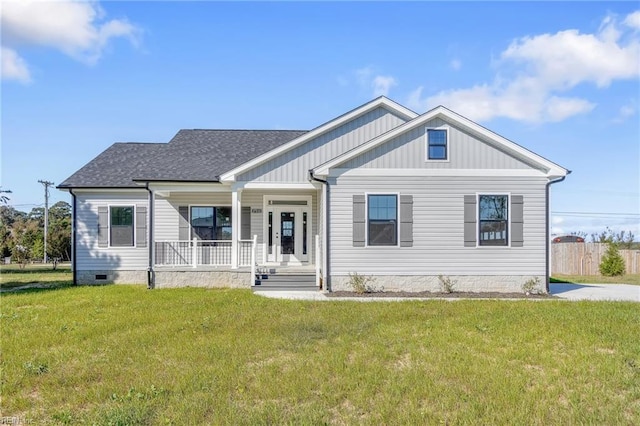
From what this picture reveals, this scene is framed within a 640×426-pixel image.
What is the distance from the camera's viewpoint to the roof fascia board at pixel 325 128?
13.7m

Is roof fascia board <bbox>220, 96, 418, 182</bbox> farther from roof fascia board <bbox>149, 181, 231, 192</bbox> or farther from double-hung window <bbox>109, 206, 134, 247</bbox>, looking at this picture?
double-hung window <bbox>109, 206, 134, 247</bbox>

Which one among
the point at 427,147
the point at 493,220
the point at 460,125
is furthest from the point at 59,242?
the point at 493,220

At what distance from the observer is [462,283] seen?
12523 mm

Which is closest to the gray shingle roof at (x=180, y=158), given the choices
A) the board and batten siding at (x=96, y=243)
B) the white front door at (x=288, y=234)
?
the board and batten siding at (x=96, y=243)

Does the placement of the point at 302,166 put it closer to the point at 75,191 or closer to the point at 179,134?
the point at 179,134

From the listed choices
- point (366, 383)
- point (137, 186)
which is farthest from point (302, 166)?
point (366, 383)

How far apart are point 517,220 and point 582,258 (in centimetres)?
1304

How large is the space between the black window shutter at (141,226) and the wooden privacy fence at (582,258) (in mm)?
20855

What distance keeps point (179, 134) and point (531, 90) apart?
1504cm

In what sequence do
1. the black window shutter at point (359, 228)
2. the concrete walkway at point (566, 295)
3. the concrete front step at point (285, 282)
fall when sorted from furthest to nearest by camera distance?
1. the concrete front step at point (285, 282)
2. the black window shutter at point (359, 228)
3. the concrete walkway at point (566, 295)

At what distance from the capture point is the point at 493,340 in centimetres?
696

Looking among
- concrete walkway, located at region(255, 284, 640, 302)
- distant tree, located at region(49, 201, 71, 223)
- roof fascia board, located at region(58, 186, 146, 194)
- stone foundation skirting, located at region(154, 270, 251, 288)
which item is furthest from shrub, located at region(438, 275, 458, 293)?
distant tree, located at region(49, 201, 71, 223)

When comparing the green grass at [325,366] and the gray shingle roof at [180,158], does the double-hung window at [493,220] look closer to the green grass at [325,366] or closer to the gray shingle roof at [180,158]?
the green grass at [325,366]

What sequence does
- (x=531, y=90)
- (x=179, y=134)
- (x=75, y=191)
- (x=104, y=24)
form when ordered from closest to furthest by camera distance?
(x=104, y=24) → (x=75, y=191) → (x=531, y=90) → (x=179, y=134)
